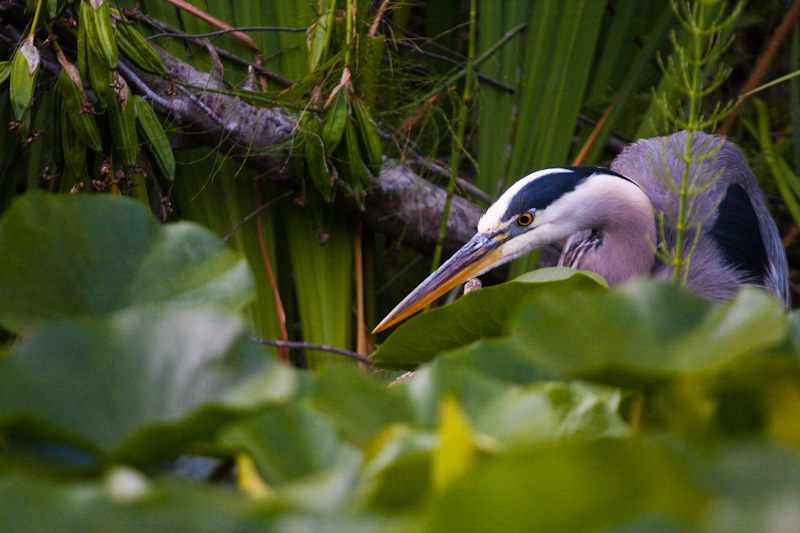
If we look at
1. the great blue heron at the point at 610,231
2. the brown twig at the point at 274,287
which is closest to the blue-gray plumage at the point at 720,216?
the great blue heron at the point at 610,231

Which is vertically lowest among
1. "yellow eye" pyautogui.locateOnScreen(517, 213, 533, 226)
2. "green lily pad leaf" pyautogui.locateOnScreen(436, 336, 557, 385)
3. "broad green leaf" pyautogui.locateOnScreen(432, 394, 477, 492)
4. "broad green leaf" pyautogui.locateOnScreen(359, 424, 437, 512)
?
"yellow eye" pyautogui.locateOnScreen(517, 213, 533, 226)

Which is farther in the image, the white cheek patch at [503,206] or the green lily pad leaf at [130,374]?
the white cheek patch at [503,206]

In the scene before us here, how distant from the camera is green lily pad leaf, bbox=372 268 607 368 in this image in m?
0.63

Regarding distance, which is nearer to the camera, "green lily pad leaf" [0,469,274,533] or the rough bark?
"green lily pad leaf" [0,469,274,533]

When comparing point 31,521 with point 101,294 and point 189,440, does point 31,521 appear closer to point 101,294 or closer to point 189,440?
point 189,440

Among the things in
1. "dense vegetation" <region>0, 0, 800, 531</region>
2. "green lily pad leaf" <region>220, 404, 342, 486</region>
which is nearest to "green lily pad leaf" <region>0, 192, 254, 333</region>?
"dense vegetation" <region>0, 0, 800, 531</region>

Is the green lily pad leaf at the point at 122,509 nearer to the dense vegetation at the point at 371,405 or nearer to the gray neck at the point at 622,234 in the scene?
the dense vegetation at the point at 371,405

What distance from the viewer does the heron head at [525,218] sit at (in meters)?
1.56

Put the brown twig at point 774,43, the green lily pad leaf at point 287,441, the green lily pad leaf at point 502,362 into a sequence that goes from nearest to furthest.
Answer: the green lily pad leaf at point 287,441 < the green lily pad leaf at point 502,362 < the brown twig at point 774,43

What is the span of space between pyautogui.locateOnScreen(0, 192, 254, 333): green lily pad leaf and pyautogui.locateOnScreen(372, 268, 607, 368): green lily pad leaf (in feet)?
0.63

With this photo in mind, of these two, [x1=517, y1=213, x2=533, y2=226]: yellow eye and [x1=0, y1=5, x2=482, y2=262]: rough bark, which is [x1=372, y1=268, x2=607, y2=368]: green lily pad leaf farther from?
[x1=517, y1=213, x2=533, y2=226]: yellow eye

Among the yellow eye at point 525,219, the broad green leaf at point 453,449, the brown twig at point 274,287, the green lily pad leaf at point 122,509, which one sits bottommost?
the brown twig at point 274,287

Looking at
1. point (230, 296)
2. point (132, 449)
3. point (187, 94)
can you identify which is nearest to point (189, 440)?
point (132, 449)

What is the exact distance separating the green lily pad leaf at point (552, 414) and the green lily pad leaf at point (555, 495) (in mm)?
87
